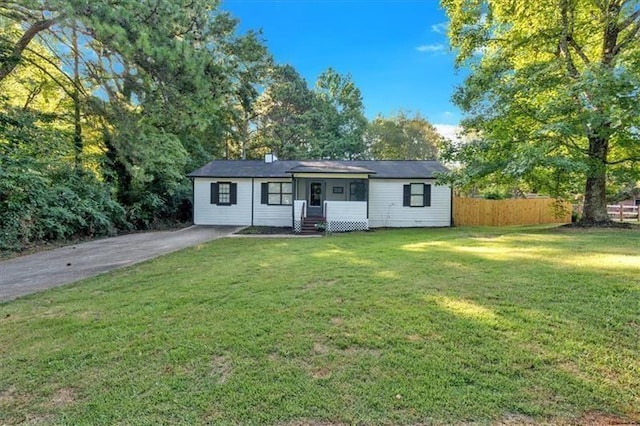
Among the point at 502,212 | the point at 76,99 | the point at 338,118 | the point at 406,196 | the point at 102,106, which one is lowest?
the point at 502,212

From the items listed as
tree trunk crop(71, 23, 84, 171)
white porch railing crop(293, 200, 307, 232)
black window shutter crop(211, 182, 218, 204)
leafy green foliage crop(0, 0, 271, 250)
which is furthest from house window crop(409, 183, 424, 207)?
tree trunk crop(71, 23, 84, 171)

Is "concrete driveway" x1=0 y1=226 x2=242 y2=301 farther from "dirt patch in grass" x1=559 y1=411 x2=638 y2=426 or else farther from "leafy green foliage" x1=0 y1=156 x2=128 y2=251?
"dirt patch in grass" x1=559 y1=411 x2=638 y2=426

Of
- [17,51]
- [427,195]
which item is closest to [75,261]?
[17,51]

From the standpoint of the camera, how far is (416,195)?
1689cm

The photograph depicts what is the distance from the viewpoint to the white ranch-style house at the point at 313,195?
1683cm

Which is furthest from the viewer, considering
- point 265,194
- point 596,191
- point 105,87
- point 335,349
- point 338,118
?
point 338,118

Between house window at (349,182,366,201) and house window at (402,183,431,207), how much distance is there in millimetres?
2143

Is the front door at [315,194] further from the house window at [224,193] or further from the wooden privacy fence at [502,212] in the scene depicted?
the wooden privacy fence at [502,212]

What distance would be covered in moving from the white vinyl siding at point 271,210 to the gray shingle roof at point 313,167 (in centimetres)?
39

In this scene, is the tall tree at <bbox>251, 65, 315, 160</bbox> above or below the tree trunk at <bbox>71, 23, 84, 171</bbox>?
above

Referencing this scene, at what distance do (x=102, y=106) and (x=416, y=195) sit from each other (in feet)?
43.3

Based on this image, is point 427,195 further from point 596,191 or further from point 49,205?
point 49,205

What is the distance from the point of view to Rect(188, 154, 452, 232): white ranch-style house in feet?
55.2

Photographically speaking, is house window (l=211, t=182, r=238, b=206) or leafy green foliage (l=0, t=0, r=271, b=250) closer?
leafy green foliage (l=0, t=0, r=271, b=250)
